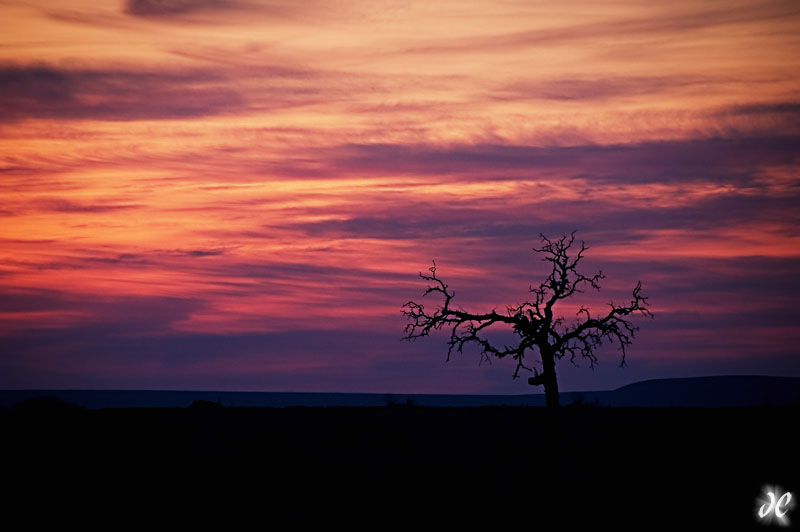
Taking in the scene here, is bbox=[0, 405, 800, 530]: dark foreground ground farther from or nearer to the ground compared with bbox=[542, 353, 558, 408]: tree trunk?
nearer to the ground

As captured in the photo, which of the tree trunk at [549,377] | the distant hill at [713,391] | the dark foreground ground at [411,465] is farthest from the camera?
the distant hill at [713,391]

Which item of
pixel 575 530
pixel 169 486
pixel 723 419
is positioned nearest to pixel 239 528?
pixel 169 486

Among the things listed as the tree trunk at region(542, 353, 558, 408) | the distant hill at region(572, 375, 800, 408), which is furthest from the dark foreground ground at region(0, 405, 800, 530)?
the distant hill at region(572, 375, 800, 408)

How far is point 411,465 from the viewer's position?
22734 millimetres

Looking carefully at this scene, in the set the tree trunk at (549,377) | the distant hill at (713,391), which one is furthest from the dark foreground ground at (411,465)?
the distant hill at (713,391)

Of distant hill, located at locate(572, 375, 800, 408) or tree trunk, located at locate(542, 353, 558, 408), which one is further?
distant hill, located at locate(572, 375, 800, 408)

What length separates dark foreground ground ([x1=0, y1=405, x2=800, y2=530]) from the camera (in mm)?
20062

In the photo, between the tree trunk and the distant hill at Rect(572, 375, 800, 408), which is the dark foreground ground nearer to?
the tree trunk

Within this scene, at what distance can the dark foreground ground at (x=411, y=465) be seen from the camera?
20.1 m

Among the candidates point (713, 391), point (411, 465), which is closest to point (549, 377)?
point (411, 465)

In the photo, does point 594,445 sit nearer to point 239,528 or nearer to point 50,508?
point 239,528

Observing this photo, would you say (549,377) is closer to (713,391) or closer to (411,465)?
(411,465)

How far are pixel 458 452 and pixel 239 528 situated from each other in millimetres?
6126

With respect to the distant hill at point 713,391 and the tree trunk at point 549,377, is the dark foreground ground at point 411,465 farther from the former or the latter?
the distant hill at point 713,391
